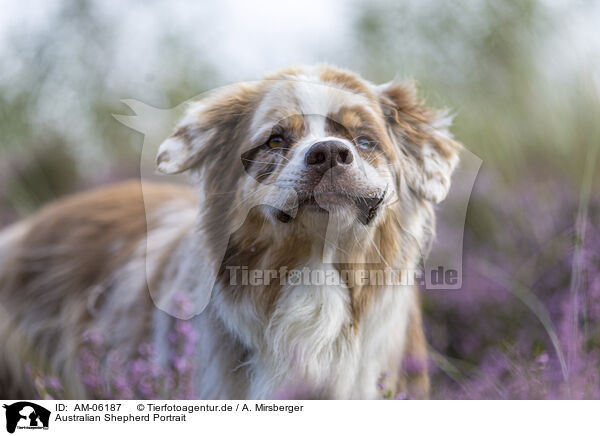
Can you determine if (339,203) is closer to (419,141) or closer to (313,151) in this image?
(313,151)

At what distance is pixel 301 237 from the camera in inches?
90.2

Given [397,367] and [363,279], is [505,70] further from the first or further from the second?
[397,367]

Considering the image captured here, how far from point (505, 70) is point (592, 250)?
936mm

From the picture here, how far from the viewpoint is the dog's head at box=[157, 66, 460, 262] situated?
7.12 feet

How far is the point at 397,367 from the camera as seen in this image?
255 cm

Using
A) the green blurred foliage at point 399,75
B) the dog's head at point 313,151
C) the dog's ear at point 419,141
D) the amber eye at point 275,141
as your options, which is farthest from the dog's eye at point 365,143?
the green blurred foliage at point 399,75

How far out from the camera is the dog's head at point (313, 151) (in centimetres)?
217

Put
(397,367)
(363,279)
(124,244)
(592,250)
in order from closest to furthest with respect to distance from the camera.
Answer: (363,279), (397,367), (592,250), (124,244)

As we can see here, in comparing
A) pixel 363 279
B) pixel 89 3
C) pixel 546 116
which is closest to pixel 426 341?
pixel 363 279

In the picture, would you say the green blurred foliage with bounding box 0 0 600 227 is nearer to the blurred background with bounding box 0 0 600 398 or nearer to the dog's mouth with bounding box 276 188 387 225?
the blurred background with bounding box 0 0 600 398

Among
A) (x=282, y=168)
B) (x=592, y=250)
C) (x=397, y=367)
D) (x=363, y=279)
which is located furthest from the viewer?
(x=592, y=250)

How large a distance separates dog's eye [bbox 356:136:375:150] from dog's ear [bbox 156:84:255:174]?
48 centimetres
